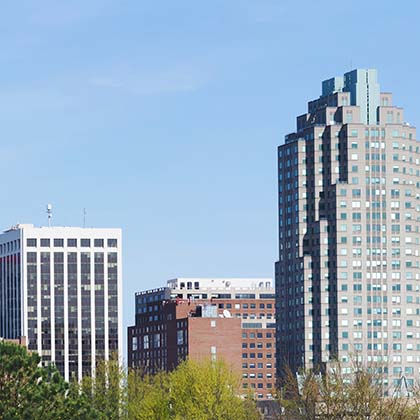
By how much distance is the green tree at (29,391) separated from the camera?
11494cm

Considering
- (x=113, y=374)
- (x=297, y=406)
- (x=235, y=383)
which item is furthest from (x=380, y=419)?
(x=113, y=374)

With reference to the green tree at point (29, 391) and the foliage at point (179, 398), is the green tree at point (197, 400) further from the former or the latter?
the green tree at point (29, 391)

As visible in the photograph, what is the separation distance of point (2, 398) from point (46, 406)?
11.7 feet

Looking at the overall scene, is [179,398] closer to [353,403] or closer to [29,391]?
[29,391]

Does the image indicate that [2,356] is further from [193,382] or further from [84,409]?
[193,382]

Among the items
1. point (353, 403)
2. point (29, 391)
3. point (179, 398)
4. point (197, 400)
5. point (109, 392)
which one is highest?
point (29, 391)

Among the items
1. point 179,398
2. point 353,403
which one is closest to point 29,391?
point 353,403

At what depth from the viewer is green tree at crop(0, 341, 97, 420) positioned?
11494 cm

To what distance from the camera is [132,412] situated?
18688 cm

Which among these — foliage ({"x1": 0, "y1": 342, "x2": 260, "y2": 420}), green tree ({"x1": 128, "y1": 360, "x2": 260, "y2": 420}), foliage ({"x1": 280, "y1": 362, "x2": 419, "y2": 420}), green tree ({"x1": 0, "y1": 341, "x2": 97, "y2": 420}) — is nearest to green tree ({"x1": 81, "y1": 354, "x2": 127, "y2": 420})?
foliage ({"x1": 0, "y1": 342, "x2": 260, "y2": 420})

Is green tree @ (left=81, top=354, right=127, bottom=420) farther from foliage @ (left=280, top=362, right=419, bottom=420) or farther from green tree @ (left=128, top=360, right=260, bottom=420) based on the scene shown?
foliage @ (left=280, top=362, right=419, bottom=420)

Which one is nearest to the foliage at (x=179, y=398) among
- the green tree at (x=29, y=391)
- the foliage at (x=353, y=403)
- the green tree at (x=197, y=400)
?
the green tree at (x=197, y=400)

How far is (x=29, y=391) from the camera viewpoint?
114875 millimetres

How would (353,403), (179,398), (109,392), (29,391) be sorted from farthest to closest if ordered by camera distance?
(109,392) < (179,398) < (29,391) < (353,403)
